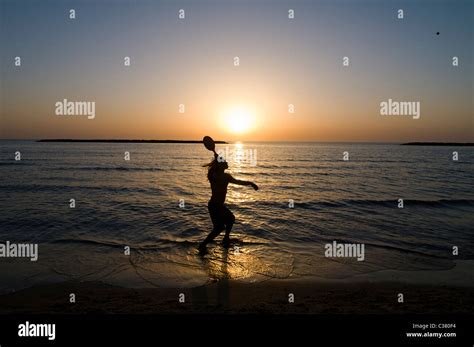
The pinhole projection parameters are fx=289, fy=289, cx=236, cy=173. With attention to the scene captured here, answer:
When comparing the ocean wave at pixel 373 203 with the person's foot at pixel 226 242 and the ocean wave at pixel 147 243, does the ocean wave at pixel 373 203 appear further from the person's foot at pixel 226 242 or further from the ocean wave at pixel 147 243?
the person's foot at pixel 226 242

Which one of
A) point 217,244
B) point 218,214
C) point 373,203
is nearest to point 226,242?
point 217,244

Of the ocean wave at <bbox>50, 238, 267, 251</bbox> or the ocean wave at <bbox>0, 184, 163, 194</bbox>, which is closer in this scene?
the ocean wave at <bbox>50, 238, 267, 251</bbox>

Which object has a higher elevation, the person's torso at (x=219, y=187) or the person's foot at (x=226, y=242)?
the person's torso at (x=219, y=187)

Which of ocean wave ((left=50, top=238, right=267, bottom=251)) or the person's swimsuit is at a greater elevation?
the person's swimsuit

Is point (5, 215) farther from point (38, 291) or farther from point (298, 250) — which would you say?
point (298, 250)

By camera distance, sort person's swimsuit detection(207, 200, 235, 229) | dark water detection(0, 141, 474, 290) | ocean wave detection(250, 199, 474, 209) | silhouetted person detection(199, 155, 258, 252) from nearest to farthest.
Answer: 1. dark water detection(0, 141, 474, 290)
2. silhouetted person detection(199, 155, 258, 252)
3. person's swimsuit detection(207, 200, 235, 229)
4. ocean wave detection(250, 199, 474, 209)

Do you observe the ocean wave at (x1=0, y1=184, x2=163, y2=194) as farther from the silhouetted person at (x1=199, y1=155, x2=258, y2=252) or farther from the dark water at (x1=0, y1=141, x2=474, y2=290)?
the silhouetted person at (x1=199, y1=155, x2=258, y2=252)

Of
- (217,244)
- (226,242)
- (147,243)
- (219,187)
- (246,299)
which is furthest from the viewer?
(147,243)

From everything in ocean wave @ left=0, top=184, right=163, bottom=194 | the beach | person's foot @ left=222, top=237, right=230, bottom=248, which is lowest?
the beach

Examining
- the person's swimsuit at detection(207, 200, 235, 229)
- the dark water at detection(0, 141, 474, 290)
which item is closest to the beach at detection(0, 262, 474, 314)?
the dark water at detection(0, 141, 474, 290)

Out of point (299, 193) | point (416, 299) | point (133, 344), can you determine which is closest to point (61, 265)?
point (133, 344)

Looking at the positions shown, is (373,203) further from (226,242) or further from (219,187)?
(219,187)

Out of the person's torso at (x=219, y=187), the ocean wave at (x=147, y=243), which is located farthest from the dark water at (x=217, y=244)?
the person's torso at (x=219, y=187)

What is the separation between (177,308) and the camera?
4.46 m
